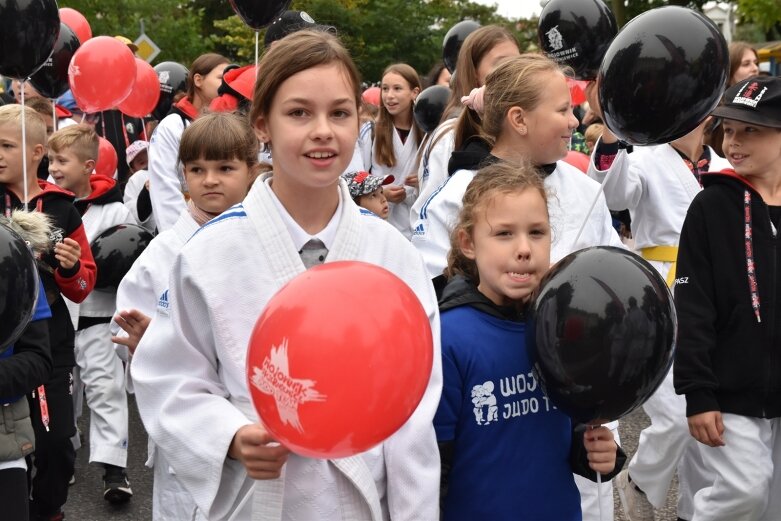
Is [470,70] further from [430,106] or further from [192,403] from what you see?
[192,403]

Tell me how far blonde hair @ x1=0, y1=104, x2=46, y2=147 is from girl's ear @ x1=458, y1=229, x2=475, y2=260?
249 centimetres

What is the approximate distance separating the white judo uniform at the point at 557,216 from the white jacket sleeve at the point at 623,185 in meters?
0.68

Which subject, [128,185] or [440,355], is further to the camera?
[128,185]

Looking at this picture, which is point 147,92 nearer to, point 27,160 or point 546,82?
point 27,160

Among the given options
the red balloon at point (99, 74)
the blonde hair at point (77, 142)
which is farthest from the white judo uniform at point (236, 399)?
the red balloon at point (99, 74)

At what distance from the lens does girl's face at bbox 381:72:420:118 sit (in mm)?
7816

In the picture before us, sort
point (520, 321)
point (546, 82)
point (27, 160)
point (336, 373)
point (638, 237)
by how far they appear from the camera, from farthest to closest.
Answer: point (638, 237)
point (27, 160)
point (546, 82)
point (520, 321)
point (336, 373)

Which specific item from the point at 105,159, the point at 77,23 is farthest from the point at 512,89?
the point at 77,23

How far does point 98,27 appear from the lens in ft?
87.7

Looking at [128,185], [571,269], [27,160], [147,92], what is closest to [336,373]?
[571,269]

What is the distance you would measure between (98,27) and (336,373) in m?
26.8

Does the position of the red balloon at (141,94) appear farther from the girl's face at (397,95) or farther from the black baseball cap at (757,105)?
the black baseball cap at (757,105)

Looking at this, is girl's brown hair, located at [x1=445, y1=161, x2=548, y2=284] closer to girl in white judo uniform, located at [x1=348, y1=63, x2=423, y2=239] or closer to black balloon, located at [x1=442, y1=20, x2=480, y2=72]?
girl in white judo uniform, located at [x1=348, y1=63, x2=423, y2=239]

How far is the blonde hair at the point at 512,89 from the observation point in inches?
141
